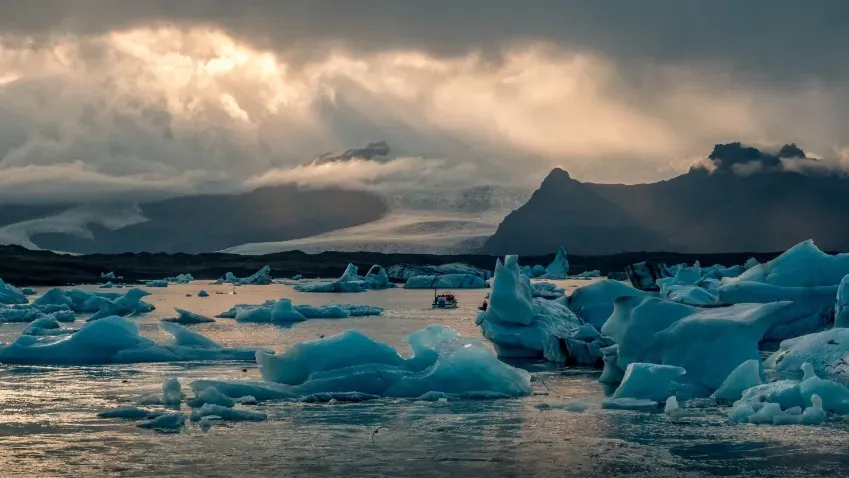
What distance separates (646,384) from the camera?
18.3 metres

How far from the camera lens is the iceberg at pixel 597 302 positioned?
94.1ft

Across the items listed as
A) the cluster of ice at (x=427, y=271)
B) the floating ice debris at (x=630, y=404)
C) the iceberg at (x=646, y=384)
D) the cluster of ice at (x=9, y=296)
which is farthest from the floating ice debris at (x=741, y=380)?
the cluster of ice at (x=427, y=271)

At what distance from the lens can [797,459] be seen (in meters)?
13.5

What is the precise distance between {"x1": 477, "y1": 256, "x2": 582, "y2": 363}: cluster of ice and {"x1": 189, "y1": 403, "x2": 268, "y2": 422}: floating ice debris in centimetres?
1053

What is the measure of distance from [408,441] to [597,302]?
15120 mm

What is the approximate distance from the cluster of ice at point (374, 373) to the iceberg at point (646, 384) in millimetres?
1773

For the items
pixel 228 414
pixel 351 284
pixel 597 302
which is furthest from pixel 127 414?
pixel 351 284

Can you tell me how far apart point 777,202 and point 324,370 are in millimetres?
122400

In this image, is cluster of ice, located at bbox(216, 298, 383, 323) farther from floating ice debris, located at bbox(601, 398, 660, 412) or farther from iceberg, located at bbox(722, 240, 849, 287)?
floating ice debris, located at bbox(601, 398, 660, 412)

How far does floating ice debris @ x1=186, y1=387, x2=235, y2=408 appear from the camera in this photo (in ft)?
56.1

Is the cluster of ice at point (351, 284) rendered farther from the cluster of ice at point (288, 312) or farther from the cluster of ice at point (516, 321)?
the cluster of ice at point (516, 321)

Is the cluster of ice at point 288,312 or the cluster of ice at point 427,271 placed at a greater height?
the cluster of ice at point 427,271

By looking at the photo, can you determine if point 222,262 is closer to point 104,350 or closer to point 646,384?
point 104,350

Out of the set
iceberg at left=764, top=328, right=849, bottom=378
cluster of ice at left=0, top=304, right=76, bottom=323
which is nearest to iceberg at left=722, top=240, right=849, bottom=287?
iceberg at left=764, top=328, right=849, bottom=378
